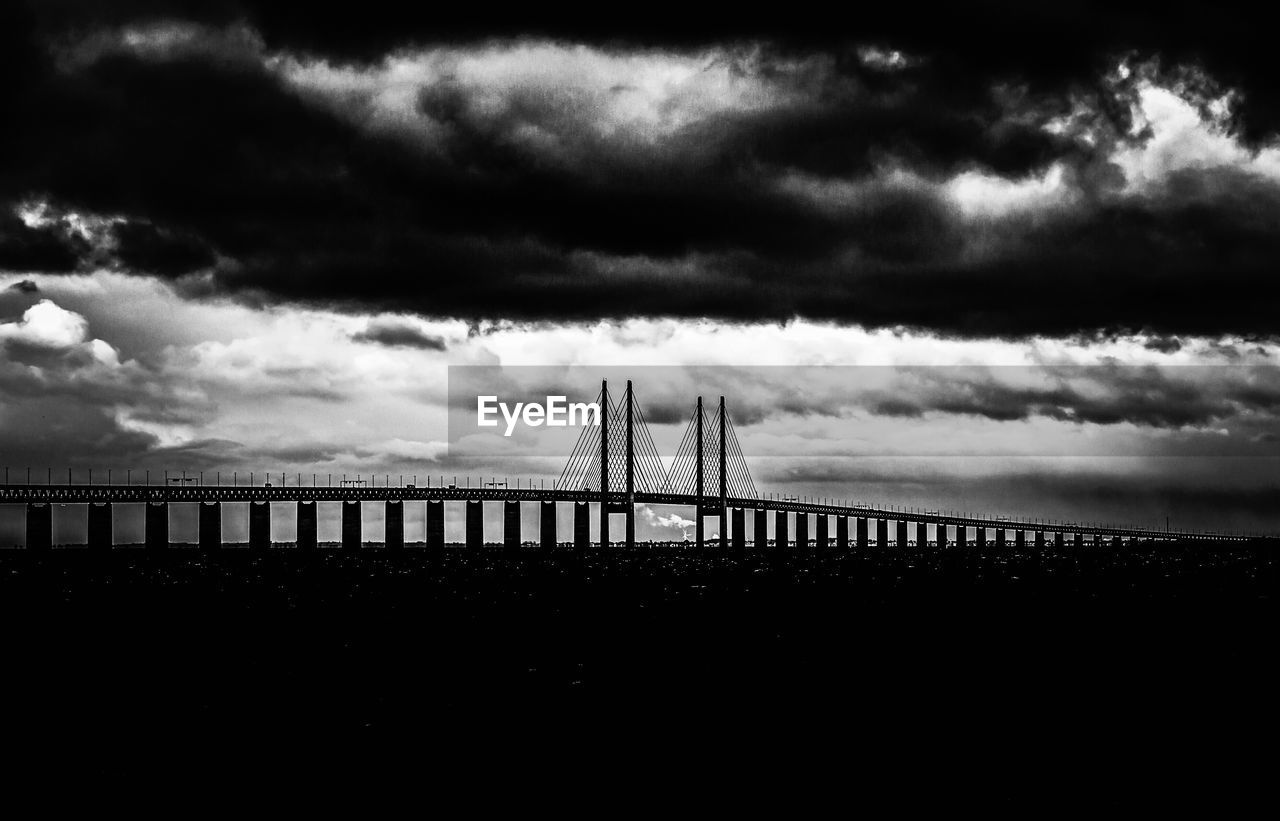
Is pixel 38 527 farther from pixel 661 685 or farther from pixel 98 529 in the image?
pixel 661 685

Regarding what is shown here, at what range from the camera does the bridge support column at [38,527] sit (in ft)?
638

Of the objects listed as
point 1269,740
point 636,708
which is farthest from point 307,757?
point 1269,740

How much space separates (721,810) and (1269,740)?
1522cm

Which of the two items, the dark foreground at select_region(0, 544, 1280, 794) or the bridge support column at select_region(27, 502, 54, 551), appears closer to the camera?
the dark foreground at select_region(0, 544, 1280, 794)

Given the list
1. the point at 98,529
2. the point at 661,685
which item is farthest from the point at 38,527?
the point at 661,685

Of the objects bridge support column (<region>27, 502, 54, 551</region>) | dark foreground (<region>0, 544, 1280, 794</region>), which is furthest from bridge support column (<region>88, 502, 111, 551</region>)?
dark foreground (<region>0, 544, 1280, 794</region>)

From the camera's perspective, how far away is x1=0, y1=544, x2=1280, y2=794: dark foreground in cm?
3231

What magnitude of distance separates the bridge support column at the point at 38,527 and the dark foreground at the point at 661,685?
116 m

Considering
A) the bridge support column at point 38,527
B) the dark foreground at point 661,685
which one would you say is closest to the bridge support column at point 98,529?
the bridge support column at point 38,527

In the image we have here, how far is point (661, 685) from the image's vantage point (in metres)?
43.8

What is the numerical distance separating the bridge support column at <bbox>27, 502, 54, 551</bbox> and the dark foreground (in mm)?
116310

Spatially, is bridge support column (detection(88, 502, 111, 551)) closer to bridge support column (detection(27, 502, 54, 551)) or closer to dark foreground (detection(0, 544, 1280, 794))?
bridge support column (detection(27, 502, 54, 551))

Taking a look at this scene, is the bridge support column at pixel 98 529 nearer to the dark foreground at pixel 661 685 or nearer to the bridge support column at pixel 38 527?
the bridge support column at pixel 38 527

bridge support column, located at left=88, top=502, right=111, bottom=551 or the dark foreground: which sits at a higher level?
the dark foreground
